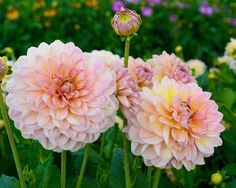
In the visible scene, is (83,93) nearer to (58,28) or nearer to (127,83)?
(127,83)

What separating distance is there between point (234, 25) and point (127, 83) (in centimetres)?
348

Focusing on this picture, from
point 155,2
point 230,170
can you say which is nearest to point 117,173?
point 230,170

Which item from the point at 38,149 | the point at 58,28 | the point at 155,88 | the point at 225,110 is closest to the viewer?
the point at 155,88

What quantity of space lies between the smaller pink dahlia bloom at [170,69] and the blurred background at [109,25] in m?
2.29

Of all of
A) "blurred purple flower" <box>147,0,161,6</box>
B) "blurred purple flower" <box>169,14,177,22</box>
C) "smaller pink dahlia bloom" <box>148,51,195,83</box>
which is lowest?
"blurred purple flower" <box>169,14,177,22</box>

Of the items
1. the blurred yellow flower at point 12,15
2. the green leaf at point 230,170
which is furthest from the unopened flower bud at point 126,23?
the blurred yellow flower at point 12,15

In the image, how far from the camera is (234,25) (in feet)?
14.8

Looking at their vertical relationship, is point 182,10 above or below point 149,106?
below

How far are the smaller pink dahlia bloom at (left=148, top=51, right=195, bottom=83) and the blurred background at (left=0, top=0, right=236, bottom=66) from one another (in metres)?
2.29

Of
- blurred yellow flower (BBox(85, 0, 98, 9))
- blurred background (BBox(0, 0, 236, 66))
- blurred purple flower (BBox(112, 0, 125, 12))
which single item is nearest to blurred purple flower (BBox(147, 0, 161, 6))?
blurred background (BBox(0, 0, 236, 66))

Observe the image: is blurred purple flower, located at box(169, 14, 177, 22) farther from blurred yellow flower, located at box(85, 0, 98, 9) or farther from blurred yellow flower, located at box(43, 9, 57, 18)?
blurred yellow flower, located at box(43, 9, 57, 18)

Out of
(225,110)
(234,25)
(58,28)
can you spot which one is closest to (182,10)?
(234,25)

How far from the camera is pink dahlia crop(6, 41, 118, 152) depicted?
1092mm

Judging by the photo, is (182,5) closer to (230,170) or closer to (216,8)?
(216,8)
